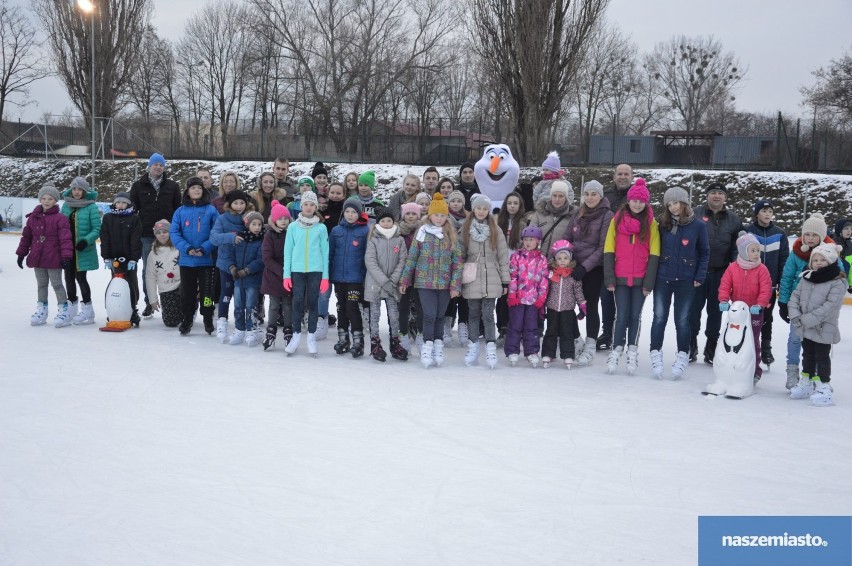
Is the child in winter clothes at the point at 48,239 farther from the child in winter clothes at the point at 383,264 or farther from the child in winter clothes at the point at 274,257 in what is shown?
the child in winter clothes at the point at 383,264

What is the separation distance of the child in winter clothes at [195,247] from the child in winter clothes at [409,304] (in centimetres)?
200

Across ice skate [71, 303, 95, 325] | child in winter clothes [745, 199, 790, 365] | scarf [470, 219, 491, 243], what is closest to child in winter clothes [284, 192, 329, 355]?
scarf [470, 219, 491, 243]

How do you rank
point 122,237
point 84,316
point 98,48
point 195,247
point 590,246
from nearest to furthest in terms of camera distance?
point 590,246
point 195,247
point 122,237
point 84,316
point 98,48

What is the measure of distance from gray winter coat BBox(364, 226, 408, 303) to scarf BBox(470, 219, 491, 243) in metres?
0.64

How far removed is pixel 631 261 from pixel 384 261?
2.10 metres

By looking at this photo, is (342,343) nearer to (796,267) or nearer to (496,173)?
(496,173)

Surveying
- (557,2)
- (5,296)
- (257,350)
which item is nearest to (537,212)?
(257,350)

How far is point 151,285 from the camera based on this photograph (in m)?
7.77

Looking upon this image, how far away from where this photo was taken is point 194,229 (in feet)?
23.9

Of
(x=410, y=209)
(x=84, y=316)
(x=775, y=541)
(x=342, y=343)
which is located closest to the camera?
(x=775, y=541)

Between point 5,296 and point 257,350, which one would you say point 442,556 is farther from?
point 5,296

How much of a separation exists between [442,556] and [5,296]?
8.74m

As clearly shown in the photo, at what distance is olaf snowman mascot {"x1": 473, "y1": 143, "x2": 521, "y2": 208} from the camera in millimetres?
7402

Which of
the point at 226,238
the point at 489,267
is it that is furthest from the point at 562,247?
the point at 226,238
